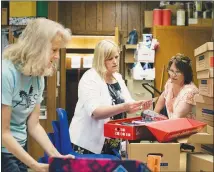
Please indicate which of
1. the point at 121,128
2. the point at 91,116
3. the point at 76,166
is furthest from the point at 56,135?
the point at 76,166

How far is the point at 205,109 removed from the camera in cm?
198

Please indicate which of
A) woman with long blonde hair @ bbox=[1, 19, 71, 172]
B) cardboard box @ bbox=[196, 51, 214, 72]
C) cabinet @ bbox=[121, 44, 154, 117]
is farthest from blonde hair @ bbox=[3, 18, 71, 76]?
cabinet @ bbox=[121, 44, 154, 117]

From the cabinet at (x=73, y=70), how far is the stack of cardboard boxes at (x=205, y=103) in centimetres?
288

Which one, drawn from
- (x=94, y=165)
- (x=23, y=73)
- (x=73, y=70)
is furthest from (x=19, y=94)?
(x=73, y=70)

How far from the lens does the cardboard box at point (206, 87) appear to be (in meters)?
1.79

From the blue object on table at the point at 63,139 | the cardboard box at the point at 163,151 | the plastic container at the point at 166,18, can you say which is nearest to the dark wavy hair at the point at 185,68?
the blue object on table at the point at 63,139

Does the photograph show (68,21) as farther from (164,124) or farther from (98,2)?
(164,124)

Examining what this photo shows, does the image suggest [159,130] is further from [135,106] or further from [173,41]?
[173,41]

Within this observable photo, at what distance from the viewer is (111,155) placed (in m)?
2.66

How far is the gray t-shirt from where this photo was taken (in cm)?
166

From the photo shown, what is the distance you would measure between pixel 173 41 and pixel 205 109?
10.2 ft

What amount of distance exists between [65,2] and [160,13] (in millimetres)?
1590

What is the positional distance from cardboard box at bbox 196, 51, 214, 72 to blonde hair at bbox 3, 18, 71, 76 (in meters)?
0.68

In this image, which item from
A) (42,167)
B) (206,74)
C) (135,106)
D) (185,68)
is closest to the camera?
(42,167)
